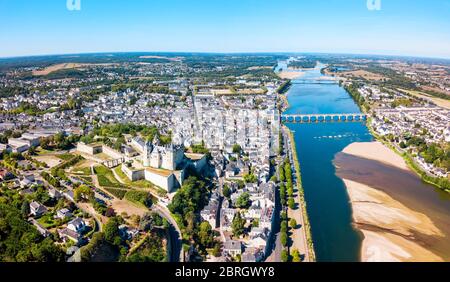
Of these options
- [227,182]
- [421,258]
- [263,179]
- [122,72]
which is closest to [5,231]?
[227,182]

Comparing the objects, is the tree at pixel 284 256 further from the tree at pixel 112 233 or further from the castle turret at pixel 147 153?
the castle turret at pixel 147 153

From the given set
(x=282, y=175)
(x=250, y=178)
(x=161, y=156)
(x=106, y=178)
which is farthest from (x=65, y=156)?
(x=282, y=175)

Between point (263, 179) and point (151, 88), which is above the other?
point (151, 88)

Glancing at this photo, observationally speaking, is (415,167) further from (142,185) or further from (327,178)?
(142,185)

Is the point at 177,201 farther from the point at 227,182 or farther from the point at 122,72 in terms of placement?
the point at 122,72

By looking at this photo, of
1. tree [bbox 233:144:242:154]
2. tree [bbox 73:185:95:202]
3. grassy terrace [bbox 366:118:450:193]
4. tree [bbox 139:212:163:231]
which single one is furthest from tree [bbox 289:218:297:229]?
grassy terrace [bbox 366:118:450:193]
